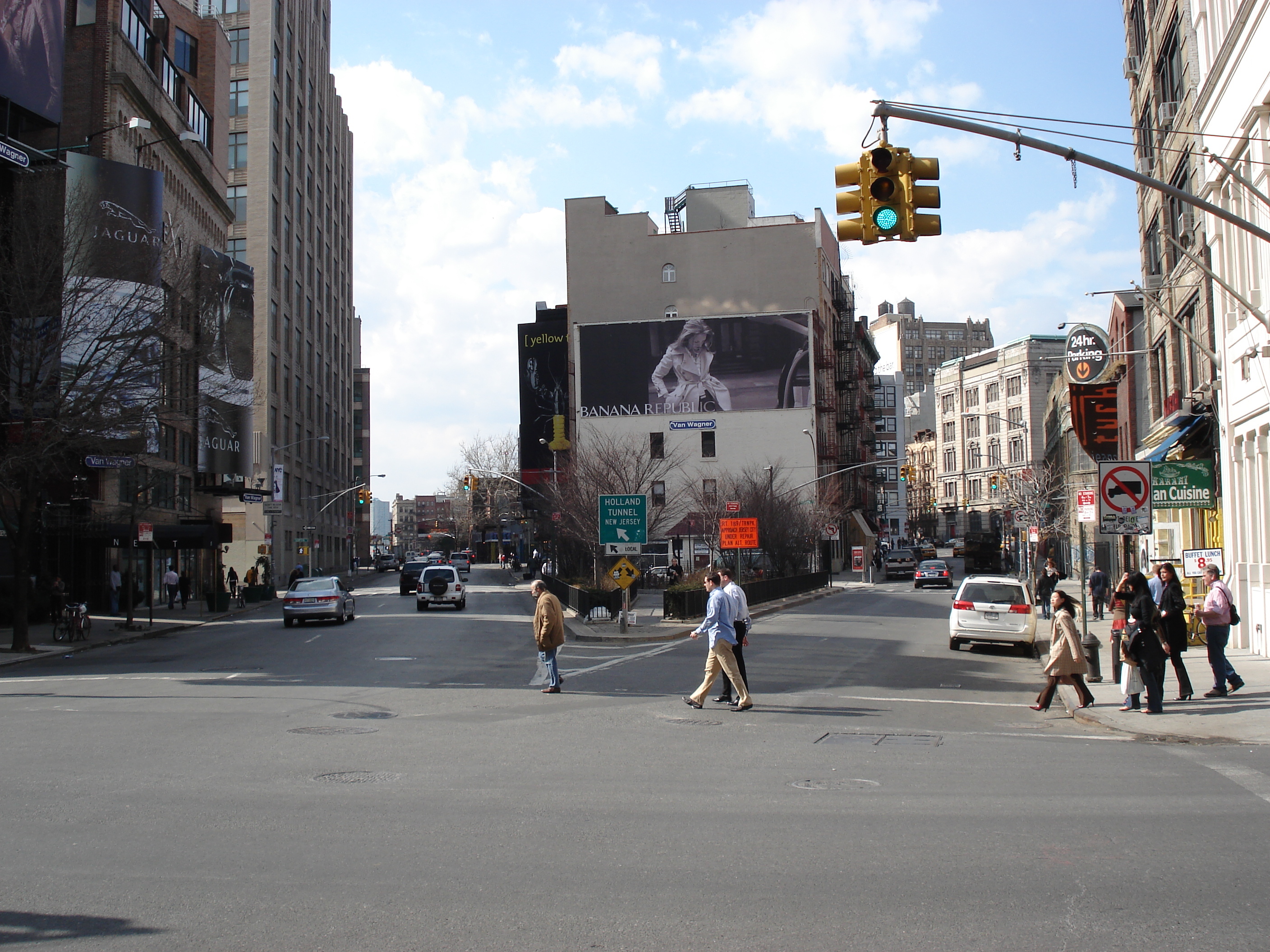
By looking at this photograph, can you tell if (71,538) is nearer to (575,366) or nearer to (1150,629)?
(1150,629)

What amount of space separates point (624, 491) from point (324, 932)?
4184 centimetres

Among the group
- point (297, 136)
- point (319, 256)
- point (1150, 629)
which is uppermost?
point (297, 136)

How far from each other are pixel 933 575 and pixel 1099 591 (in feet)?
89.6

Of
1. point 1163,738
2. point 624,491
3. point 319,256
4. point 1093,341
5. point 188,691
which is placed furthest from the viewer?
point 319,256

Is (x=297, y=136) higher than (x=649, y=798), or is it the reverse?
(x=297, y=136)

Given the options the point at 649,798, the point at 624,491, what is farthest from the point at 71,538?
the point at 649,798

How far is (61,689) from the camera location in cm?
1666

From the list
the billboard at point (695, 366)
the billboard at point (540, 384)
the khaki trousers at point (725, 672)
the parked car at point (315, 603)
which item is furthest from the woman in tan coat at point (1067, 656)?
the billboard at point (540, 384)

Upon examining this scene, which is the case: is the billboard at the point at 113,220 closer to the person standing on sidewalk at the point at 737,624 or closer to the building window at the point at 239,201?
the person standing on sidewalk at the point at 737,624

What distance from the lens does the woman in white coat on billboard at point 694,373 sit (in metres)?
74.5

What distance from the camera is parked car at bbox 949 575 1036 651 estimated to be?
2281cm

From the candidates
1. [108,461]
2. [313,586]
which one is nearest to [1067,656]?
[108,461]

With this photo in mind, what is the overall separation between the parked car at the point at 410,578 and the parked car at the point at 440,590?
41.6ft

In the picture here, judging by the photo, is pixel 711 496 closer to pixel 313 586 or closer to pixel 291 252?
pixel 313 586
